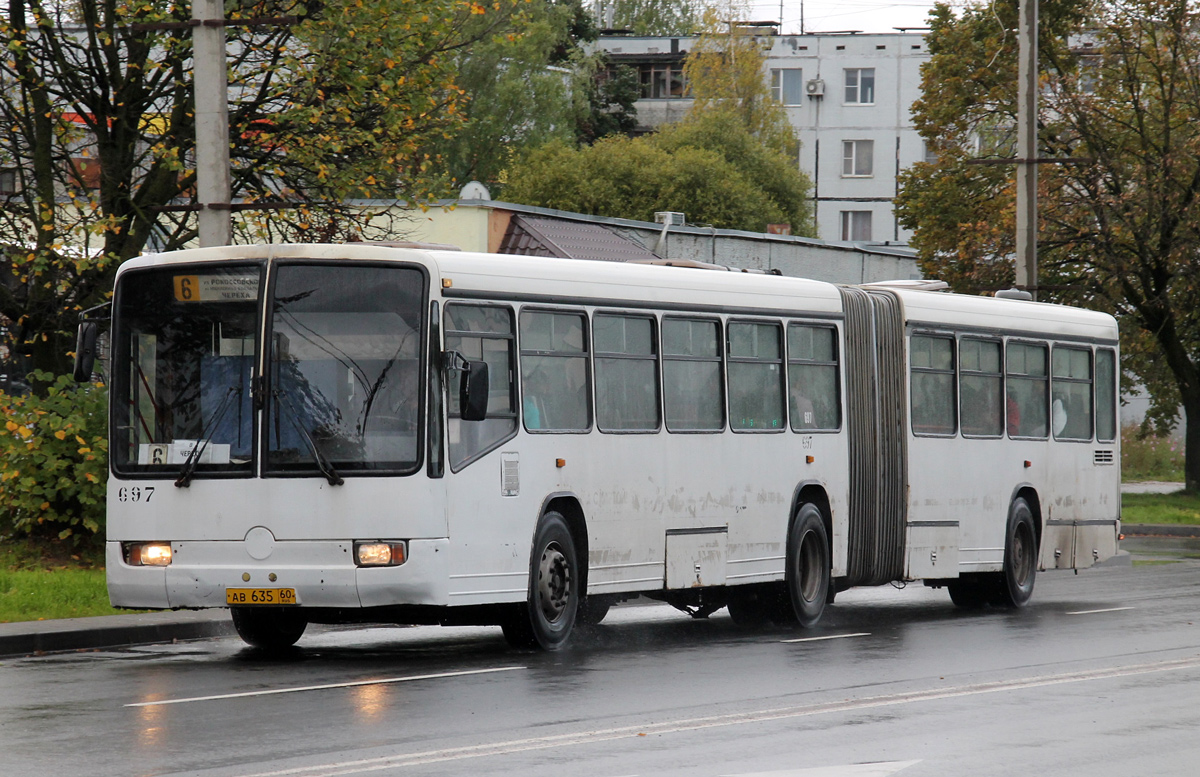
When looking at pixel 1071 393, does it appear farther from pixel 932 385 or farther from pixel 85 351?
Answer: pixel 85 351

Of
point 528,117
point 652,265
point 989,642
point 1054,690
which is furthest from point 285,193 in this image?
point 528,117

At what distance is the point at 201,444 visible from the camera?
42.6ft

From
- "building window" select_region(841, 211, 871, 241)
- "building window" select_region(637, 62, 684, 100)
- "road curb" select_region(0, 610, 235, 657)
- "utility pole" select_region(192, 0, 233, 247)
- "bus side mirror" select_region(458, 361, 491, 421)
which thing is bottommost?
"road curb" select_region(0, 610, 235, 657)

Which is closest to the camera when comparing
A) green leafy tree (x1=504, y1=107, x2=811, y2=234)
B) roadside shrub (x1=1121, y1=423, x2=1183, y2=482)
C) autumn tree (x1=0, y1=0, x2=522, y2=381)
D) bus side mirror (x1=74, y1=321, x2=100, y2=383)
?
bus side mirror (x1=74, y1=321, x2=100, y2=383)

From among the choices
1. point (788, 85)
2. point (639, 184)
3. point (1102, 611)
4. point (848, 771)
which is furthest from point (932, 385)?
point (788, 85)

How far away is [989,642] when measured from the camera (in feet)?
49.5

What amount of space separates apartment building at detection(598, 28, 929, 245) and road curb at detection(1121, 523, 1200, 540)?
48.5m

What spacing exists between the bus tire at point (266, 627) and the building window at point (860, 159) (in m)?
72.3

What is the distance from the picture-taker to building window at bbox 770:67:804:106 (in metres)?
85.2

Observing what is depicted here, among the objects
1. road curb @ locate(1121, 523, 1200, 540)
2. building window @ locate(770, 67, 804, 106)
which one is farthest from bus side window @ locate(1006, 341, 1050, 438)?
building window @ locate(770, 67, 804, 106)

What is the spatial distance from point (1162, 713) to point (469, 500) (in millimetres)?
4891

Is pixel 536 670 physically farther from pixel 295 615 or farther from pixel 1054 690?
pixel 1054 690

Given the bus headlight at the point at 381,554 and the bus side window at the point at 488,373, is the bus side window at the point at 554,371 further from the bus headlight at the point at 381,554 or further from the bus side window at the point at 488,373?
the bus headlight at the point at 381,554

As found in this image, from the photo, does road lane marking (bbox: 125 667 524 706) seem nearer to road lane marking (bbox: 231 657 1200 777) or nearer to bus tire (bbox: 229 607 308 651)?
bus tire (bbox: 229 607 308 651)
